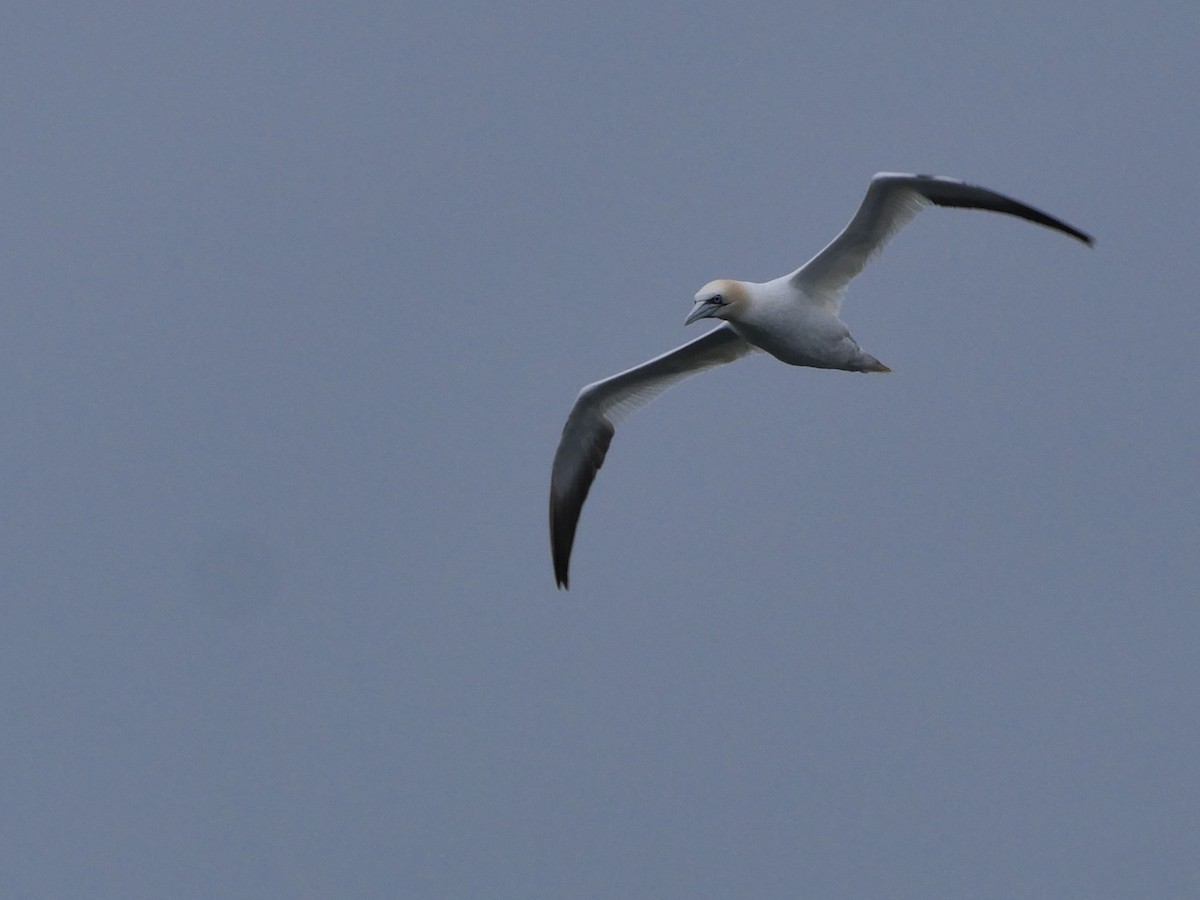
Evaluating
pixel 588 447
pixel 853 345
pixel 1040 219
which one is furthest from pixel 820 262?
pixel 588 447

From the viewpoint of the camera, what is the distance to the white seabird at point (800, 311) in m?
17.3

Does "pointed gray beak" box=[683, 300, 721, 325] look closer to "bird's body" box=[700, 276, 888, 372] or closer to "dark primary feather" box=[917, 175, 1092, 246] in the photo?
"bird's body" box=[700, 276, 888, 372]

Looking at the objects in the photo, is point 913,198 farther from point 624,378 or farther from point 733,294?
point 624,378

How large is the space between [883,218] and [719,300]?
165 cm

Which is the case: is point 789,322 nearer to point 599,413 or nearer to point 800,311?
point 800,311

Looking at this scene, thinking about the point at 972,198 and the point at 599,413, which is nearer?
the point at 972,198

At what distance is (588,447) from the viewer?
20.1 metres

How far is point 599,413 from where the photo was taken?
65.5ft

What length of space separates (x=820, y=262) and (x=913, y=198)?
1059 millimetres

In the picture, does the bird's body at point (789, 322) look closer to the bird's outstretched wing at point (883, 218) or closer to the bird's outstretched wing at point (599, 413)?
the bird's outstretched wing at point (883, 218)

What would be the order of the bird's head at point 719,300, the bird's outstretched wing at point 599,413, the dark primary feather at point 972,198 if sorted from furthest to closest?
the bird's outstretched wing at point 599,413
the bird's head at point 719,300
the dark primary feather at point 972,198

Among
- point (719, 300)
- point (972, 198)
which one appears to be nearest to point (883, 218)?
point (972, 198)

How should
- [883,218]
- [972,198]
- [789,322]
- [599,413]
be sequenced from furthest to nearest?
[599,413] → [789,322] → [883,218] → [972,198]

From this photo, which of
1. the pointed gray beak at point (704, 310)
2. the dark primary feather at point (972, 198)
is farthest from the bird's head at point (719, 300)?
the dark primary feather at point (972, 198)
